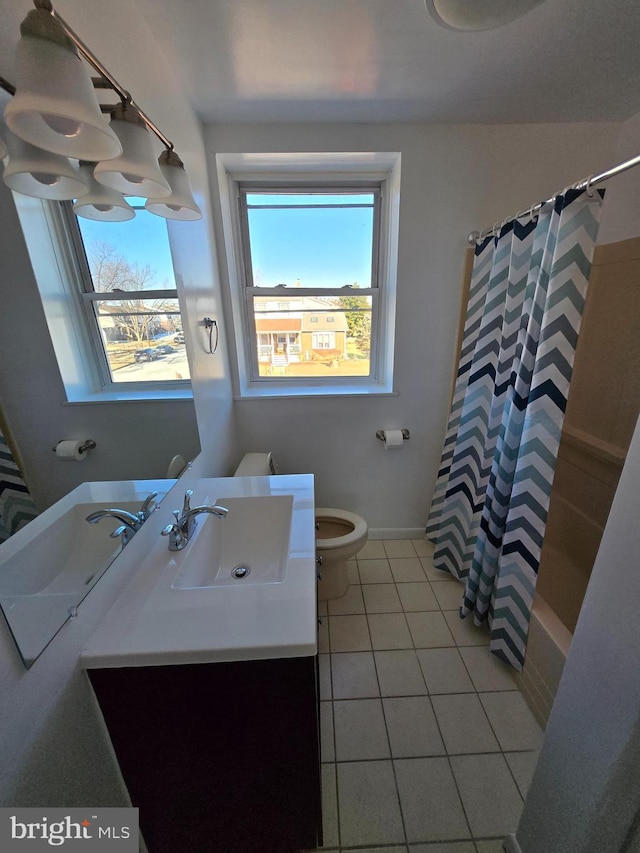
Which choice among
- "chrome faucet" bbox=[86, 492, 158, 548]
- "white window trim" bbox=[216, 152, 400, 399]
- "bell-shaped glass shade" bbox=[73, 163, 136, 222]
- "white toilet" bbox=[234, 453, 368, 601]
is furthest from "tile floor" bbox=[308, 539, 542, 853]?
"bell-shaped glass shade" bbox=[73, 163, 136, 222]

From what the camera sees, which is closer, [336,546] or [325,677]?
[325,677]

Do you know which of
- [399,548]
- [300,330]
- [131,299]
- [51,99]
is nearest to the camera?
[51,99]

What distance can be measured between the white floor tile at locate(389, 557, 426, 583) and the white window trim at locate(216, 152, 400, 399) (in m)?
1.07

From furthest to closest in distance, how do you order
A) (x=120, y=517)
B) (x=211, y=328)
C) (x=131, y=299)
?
(x=211, y=328), (x=131, y=299), (x=120, y=517)

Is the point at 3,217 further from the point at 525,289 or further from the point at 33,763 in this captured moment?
the point at 525,289

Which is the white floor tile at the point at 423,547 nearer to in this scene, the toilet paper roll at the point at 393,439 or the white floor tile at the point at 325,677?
the toilet paper roll at the point at 393,439

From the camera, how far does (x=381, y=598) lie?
1.74 metres

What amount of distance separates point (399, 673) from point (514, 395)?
127 cm

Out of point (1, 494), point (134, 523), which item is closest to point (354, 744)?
point (134, 523)

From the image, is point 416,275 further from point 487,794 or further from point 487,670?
point 487,794

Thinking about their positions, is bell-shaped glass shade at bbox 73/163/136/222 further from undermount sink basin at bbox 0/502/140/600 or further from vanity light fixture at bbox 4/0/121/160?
undermount sink basin at bbox 0/502/140/600

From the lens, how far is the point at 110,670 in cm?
66

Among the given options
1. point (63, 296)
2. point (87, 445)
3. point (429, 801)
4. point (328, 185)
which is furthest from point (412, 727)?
point (328, 185)

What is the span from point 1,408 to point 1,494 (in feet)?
0.48
